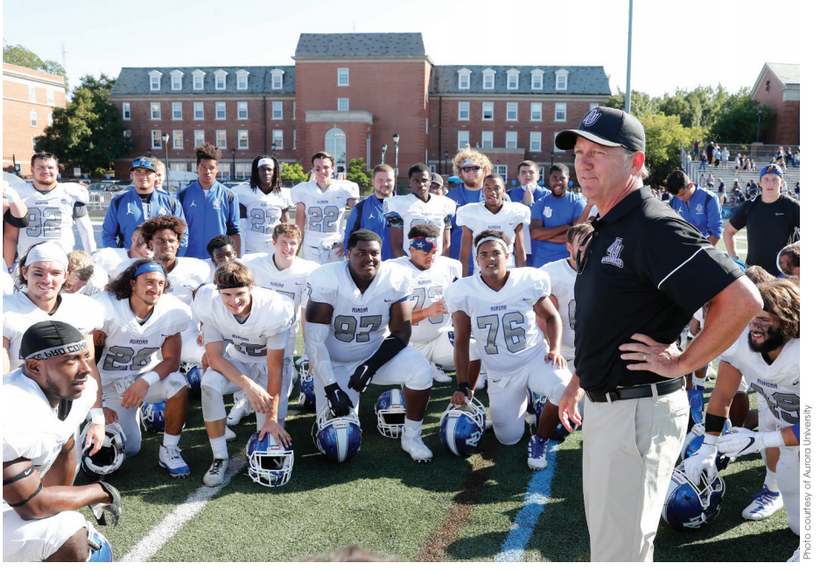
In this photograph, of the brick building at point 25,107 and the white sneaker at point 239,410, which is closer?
the white sneaker at point 239,410

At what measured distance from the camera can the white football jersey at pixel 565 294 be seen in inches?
214

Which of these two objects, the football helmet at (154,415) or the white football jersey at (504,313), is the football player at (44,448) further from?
the white football jersey at (504,313)

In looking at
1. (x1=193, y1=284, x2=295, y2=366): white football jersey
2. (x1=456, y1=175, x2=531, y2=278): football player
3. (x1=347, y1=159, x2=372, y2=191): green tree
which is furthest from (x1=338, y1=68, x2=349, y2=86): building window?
(x1=193, y1=284, x2=295, y2=366): white football jersey

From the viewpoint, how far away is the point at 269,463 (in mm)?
4215

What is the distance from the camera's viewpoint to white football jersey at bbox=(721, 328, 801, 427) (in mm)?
3396

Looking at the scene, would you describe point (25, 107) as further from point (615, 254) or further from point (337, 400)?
point (615, 254)

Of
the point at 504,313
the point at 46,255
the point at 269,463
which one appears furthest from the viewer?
the point at 504,313

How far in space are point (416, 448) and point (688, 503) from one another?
6.26 ft

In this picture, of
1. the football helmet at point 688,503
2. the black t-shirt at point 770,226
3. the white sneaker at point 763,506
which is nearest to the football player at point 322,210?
the black t-shirt at point 770,226

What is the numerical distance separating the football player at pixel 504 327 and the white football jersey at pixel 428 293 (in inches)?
40.5

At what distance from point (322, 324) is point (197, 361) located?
155 centimetres

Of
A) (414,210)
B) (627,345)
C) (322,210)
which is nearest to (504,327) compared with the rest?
(414,210)

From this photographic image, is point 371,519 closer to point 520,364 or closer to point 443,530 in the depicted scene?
point 443,530
